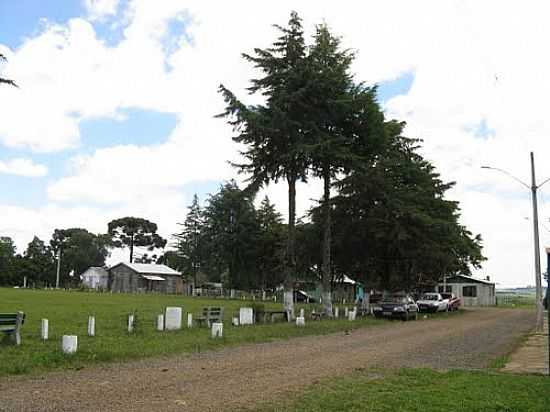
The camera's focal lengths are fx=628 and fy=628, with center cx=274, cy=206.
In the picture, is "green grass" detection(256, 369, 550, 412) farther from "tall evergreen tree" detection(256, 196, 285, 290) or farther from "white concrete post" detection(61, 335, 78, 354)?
"tall evergreen tree" detection(256, 196, 285, 290)

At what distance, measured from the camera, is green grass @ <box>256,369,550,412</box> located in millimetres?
9008

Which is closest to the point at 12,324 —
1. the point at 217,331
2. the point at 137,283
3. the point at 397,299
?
the point at 217,331

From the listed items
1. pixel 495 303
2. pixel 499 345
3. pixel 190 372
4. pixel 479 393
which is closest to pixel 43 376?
pixel 190 372

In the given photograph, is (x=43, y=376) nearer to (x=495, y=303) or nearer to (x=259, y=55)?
(x=259, y=55)

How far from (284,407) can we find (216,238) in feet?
207

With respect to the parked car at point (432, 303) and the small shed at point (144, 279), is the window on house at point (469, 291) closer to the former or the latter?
the parked car at point (432, 303)

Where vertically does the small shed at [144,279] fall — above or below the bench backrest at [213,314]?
above

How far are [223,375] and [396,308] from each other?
24829 mm

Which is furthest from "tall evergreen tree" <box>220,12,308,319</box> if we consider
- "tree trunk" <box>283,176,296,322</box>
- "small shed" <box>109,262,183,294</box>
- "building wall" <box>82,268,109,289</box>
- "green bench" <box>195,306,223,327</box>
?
A: "building wall" <box>82,268,109,289</box>

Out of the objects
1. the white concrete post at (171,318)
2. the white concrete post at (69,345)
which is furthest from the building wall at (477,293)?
the white concrete post at (69,345)

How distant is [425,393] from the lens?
10.1m

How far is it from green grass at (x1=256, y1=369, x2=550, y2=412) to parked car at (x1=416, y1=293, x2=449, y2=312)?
3509cm

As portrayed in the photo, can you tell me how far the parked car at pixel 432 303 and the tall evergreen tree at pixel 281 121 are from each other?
778 inches

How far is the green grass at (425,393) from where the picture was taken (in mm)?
9008
